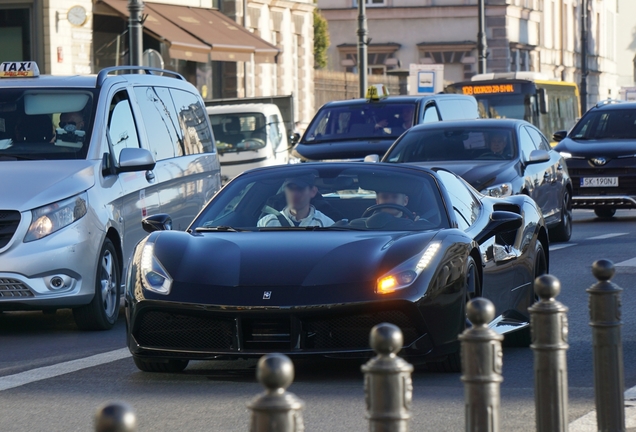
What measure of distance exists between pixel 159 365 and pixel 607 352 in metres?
Result: 3.00

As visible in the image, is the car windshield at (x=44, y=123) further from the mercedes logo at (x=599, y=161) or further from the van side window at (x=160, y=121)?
the mercedes logo at (x=599, y=161)

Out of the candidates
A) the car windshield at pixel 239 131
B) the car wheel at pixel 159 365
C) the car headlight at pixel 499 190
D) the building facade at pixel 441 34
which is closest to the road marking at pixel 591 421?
the car wheel at pixel 159 365

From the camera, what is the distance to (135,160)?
→ 10.7 metres

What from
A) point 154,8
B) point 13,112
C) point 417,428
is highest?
point 154,8

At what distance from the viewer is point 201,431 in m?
6.41

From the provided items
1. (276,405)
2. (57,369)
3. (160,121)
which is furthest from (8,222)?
(276,405)

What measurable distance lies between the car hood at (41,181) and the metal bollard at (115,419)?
6.96m

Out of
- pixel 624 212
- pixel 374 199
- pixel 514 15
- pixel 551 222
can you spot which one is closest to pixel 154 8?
pixel 624 212

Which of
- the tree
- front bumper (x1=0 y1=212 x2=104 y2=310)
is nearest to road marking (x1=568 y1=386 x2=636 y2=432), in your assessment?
front bumper (x1=0 y1=212 x2=104 y2=310)

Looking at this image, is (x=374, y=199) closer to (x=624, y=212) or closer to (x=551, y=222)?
(x=551, y=222)

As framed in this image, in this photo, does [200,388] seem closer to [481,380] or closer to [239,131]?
[481,380]

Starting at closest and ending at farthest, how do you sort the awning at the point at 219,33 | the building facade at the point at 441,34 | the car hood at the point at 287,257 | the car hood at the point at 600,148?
the car hood at the point at 287,257 → the car hood at the point at 600,148 → the awning at the point at 219,33 → the building facade at the point at 441,34

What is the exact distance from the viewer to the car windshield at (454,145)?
16.4 meters

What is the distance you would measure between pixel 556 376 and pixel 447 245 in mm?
2856
